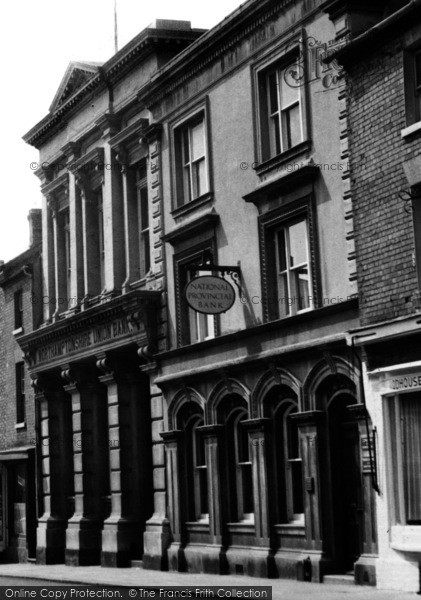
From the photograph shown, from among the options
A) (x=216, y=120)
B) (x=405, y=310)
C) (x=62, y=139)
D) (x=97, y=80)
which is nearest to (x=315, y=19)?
(x=216, y=120)

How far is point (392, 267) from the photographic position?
21.4 metres

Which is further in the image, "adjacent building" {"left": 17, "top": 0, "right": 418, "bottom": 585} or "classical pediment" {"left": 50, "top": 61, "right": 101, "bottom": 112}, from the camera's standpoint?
"classical pediment" {"left": 50, "top": 61, "right": 101, "bottom": 112}

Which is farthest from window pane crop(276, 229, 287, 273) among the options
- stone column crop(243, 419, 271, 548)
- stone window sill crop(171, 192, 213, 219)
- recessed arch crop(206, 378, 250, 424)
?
stone column crop(243, 419, 271, 548)

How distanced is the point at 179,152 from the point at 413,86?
9.88 meters

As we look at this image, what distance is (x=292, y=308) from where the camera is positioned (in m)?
25.3

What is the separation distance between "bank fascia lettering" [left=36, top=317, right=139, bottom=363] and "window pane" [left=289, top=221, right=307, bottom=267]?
6924 millimetres

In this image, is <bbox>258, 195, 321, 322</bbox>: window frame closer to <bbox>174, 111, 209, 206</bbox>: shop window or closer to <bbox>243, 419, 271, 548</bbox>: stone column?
<bbox>243, 419, 271, 548</bbox>: stone column

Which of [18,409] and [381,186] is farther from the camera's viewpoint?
[18,409]

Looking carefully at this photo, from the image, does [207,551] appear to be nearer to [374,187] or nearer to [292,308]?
[292,308]

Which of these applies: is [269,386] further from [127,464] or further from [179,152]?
[127,464]

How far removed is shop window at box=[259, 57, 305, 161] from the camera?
25.2m

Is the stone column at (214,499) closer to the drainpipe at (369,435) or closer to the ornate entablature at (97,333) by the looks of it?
the ornate entablature at (97,333)

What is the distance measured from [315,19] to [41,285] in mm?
18213

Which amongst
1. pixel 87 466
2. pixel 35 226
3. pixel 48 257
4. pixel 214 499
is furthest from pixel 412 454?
pixel 35 226
